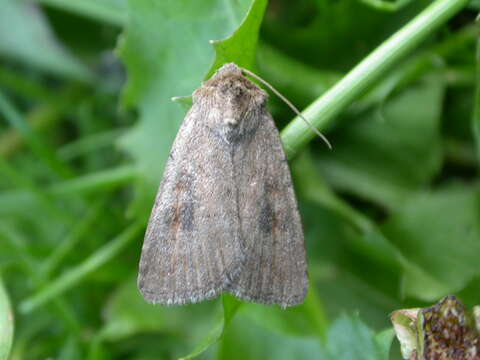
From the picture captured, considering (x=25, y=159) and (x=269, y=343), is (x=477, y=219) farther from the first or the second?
(x=25, y=159)

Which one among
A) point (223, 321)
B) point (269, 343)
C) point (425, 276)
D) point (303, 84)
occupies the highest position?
point (303, 84)

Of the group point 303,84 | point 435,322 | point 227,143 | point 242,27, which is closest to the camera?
point 435,322

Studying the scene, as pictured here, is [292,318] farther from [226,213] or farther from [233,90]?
[233,90]

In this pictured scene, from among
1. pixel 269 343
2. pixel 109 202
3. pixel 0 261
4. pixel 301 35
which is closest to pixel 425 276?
pixel 269 343

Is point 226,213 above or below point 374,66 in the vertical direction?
below

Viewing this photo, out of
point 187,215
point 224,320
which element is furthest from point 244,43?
point 224,320
